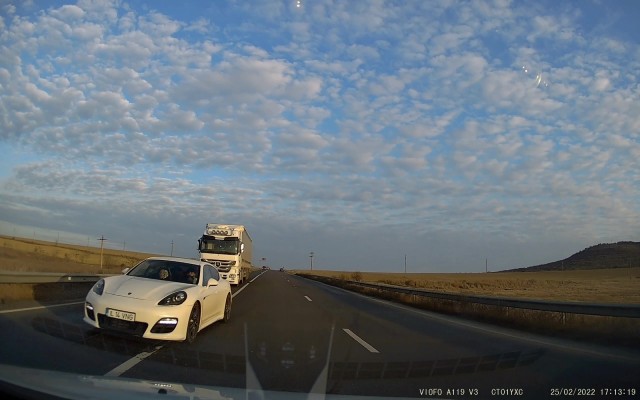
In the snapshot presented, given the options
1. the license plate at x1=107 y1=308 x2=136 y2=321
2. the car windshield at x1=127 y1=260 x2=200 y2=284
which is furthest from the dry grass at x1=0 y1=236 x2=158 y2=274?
the license plate at x1=107 y1=308 x2=136 y2=321

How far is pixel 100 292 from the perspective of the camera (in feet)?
28.8

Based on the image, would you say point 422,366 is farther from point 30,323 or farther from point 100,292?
point 30,323

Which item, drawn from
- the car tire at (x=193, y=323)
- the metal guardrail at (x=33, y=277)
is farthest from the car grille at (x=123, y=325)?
the metal guardrail at (x=33, y=277)

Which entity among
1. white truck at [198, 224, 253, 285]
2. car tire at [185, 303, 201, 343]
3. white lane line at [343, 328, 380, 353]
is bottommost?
white lane line at [343, 328, 380, 353]

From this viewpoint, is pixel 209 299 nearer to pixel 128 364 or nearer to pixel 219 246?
pixel 128 364

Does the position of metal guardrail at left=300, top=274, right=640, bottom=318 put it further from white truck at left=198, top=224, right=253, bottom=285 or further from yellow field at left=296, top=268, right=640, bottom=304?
white truck at left=198, top=224, right=253, bottom=285

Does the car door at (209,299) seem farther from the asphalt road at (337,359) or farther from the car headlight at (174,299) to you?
the car headlight at (174,299)

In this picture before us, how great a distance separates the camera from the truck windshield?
2889 cm

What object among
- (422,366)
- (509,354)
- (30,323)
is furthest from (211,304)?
(509,354)

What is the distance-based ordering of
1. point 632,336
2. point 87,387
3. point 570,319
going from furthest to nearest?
point 570,319 → point 632,336 → point 87,387

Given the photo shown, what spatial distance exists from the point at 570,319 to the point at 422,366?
828 centimetres

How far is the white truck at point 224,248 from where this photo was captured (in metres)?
28.3

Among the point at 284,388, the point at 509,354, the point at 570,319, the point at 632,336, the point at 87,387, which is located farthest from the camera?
the point at 570,319

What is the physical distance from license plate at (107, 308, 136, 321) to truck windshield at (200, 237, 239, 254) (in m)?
20.8
